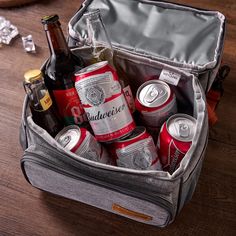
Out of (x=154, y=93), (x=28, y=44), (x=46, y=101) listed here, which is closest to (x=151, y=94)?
(x=154, y=93)

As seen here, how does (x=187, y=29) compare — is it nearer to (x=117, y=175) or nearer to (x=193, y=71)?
(x=193, y=71)

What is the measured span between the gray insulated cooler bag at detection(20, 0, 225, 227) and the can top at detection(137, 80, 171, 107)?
0.12 ft

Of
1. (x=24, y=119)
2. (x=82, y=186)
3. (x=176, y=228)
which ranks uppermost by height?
(x=24, y=119)

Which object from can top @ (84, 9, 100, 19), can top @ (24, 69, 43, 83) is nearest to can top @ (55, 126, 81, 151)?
can top @ (24, 69, 43, 83)

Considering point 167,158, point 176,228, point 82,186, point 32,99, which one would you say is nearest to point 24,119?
point 32,99

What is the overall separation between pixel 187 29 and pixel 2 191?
1.91 feet

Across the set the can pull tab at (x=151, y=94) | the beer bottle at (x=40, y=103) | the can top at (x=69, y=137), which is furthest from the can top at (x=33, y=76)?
the can pull tab at (x=151, y=94)

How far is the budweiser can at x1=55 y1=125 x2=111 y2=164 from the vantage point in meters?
0.67

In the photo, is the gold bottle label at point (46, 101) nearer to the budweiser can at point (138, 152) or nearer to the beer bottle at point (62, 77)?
the beer bottle at point (62, 77)

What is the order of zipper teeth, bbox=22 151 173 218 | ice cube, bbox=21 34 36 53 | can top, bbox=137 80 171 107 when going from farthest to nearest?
1. ice cube, bbox=21 34 36 53
2. can top, bbox=137 80 171 107
3. zipper teeth, bbox=22 151 173 218

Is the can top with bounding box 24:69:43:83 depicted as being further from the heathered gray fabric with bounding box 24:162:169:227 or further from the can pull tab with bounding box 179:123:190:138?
the can pull tab with bounding box 179:123:190:138

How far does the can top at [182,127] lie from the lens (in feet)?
2.25

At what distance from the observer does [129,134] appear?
27.9 inches

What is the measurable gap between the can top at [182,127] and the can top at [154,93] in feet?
0.15
